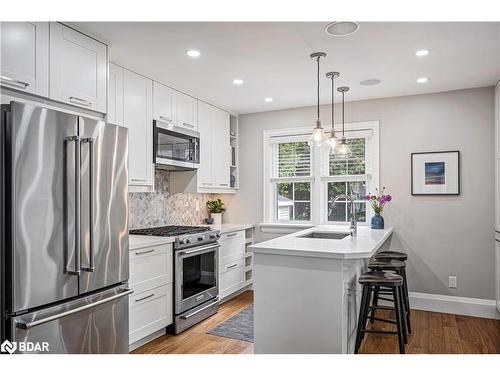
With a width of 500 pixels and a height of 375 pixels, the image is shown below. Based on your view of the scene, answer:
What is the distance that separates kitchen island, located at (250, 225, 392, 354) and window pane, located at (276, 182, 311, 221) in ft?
7.13

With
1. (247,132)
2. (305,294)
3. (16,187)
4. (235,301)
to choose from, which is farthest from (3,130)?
(247,132)

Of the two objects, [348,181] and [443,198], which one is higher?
[348,181]

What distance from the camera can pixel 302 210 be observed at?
5000 millimetres

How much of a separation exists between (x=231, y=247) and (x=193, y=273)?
0.82 m

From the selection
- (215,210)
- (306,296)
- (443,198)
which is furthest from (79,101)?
(443,198)

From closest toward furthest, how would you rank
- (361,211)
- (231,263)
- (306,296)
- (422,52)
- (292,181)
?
(306,296) < (422,52) < (231,263) < (361,211) < (292,181)

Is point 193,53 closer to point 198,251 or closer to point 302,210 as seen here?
point 198,251

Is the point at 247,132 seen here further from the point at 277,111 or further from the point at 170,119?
the point at 170,119

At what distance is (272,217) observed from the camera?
5.15 m

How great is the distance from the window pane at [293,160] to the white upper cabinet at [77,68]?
283 cm

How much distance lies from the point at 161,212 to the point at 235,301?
1.41m

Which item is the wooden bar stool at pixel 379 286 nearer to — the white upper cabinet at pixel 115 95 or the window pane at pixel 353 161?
the window pane at pixel 353 161

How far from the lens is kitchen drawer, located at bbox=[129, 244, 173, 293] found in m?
2.98

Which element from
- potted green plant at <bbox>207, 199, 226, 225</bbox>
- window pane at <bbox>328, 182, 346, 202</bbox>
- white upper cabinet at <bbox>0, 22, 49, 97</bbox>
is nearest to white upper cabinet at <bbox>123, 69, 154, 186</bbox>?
white upper cabinet at <bbox>0, 22, 49, 97</bbox>
